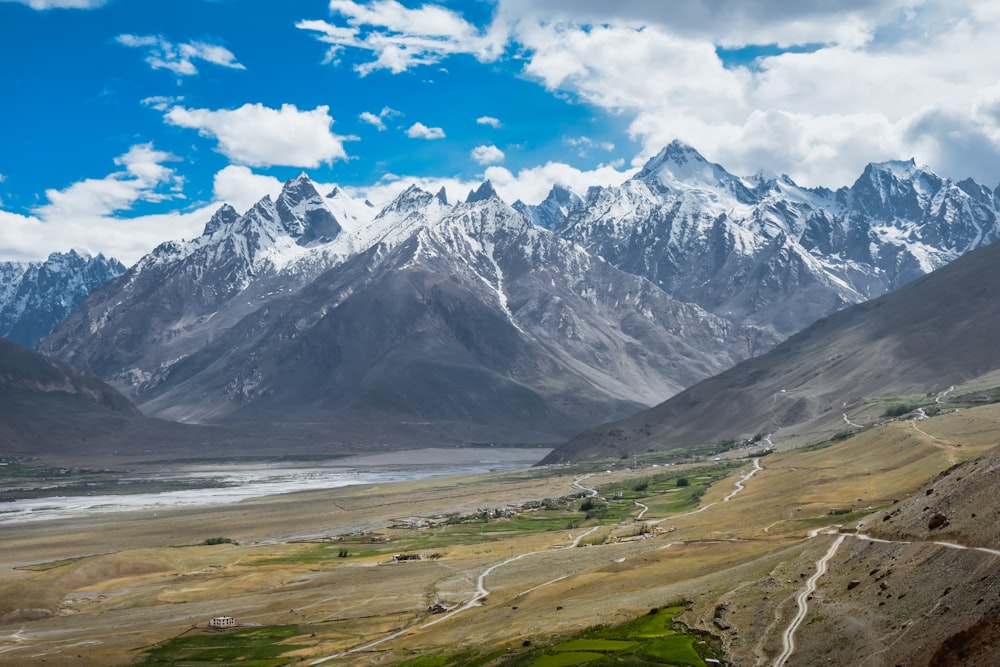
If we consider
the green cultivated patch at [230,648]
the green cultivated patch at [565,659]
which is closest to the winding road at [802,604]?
the green cultivated patch at [565,659]

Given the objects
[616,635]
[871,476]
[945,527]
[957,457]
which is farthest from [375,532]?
[945,527]

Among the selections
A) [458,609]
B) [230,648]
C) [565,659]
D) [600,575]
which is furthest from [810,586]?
[230,648]

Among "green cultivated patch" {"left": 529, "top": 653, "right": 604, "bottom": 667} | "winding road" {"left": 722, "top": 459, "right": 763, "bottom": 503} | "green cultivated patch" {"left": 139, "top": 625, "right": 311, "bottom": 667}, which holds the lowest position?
"green cultivated patch" {"left": 139, "top": 625, "right": 311, "bottom": 667}

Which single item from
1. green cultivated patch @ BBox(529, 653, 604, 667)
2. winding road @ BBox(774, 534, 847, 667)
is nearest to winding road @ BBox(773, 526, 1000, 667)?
winding road @ BBox(774, 534, 847, 667)

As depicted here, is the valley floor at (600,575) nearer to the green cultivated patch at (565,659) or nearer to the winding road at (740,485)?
the winding road at (740,485)

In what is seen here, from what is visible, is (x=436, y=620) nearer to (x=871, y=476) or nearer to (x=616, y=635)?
(x=616, y=635)

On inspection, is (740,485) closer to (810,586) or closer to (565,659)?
(810,586)

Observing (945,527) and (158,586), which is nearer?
(945,527)

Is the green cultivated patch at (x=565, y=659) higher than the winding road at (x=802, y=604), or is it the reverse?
the winding road at (x=802, y=604)

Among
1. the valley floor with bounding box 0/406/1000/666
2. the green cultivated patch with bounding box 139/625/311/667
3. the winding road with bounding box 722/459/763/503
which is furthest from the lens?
the winding road with bounding box 722/459/763/503

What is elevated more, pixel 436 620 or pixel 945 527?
pixel 945 527

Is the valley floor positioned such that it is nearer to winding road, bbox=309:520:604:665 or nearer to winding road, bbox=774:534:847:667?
winding road, bbox=774:534:847:667
